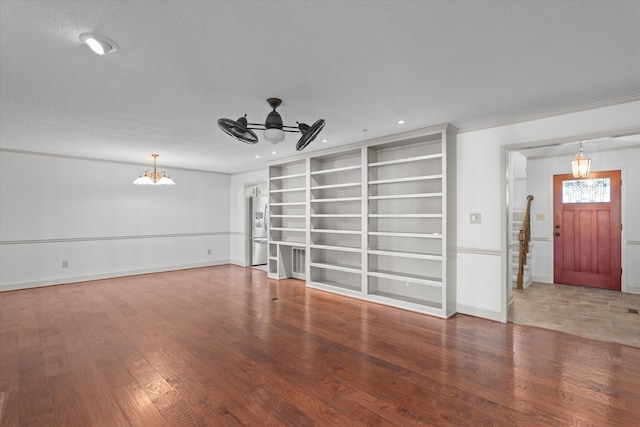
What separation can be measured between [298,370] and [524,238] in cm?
517

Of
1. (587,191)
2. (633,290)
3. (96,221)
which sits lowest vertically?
(633,290)

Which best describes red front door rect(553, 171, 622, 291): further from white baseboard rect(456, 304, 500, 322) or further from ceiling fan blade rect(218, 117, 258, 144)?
ceiling fan blade rect(218, 117, 258, 144)

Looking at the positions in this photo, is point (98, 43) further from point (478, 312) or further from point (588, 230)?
point (588, 230)

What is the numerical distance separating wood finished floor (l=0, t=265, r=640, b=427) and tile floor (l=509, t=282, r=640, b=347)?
1.12 ft

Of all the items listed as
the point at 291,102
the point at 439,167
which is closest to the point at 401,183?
the point at 439,167

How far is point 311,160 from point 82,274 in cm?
516

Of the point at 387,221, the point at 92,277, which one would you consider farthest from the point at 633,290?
the point at 92,277

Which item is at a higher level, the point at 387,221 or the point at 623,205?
the point at 623,205

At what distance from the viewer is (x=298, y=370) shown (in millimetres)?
2682

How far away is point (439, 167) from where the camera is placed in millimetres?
4402

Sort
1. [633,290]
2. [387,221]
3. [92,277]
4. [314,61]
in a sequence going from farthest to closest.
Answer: [92,277]
[633,290]
[387,221]
[314,61]

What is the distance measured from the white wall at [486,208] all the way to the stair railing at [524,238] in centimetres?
215

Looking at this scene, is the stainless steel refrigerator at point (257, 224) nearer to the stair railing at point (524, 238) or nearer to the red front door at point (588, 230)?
the stair railing at point (524, 238)

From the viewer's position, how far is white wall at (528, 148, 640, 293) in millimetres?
5113
